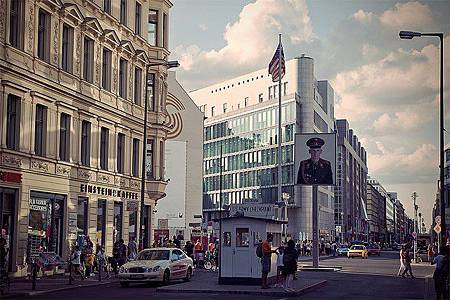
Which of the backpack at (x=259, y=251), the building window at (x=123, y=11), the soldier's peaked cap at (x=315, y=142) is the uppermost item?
the building window at (x=123, y=11)

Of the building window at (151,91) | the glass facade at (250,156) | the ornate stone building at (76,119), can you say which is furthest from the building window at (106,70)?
the glass facade at (250,156)

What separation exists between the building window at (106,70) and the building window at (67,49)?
5.10 m

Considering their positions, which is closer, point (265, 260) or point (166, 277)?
point (265, 260)

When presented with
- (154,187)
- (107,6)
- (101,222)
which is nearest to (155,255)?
(101,222)

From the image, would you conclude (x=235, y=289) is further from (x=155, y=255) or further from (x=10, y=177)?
(x=10, y=177)

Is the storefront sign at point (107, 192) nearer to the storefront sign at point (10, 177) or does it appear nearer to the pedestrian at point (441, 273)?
the storefront sign at point (10, 177)

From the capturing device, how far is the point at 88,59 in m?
42.4

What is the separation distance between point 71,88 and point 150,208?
1489cm

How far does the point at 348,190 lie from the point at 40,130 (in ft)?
437

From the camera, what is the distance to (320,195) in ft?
417

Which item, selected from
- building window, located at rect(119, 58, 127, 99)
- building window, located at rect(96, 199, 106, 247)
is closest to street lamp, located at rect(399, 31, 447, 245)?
building window, located at rect(96, 199, 106, 247)

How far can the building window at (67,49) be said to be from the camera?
1542 inches

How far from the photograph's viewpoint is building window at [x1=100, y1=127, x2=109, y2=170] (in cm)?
4431

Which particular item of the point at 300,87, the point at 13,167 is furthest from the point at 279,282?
the point at 300,87
